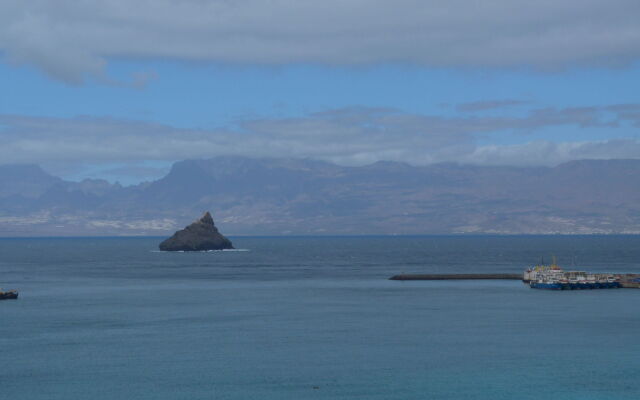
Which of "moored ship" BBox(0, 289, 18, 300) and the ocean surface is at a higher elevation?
"moored ship" BBox(0, 289, 18, 300)

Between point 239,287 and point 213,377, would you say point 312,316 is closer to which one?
point 213,377

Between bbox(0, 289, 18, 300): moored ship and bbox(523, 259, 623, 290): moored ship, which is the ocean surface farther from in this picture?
bbox(523, 259, 623, 290): moored ship

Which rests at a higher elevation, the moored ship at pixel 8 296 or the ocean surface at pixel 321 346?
the moored ship at pixel 8 296

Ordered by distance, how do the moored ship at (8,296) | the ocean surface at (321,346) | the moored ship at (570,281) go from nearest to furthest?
the ocean surface at (321,346) < the moored ship at (8,296) < the moored ship at (570,281)

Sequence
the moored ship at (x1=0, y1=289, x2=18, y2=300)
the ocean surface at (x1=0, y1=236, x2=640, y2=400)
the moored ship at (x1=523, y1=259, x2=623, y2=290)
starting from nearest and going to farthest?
1. the ocean surface at (x1=0, y1=236, x2=640, y2=400)
2. the moored ship at (x1=0, y1=289, x2=18, y2=300)
3. the moored ship at (x1=523, y1=259, x2=623, y2=290)

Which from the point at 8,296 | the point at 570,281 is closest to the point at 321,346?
the point at 8,296

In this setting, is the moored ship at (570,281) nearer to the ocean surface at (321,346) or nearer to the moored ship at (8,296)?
the ocean surface at (321,346)

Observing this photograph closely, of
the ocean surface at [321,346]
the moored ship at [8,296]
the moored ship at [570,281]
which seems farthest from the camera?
the moored ship at [570,281]

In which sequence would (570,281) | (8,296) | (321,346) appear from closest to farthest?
(321,346) → (8,296) → (570,281)

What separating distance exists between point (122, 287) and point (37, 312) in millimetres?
47479

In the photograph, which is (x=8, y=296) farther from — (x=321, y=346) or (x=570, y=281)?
(x=570, y=281)

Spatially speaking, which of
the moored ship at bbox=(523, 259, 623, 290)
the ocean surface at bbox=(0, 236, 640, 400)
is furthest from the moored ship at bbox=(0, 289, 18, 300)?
the moored ship at bbox=(523, 259, 623, 290)

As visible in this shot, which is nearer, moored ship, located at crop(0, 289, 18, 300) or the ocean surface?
the ocean surface

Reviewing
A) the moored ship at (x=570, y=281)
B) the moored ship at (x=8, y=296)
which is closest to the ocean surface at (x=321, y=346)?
the moored ship at (x=8, y=296)
